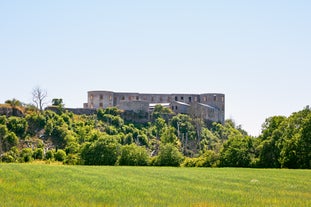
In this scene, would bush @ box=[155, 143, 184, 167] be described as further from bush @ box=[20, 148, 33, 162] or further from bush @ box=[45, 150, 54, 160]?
bush @ box=[20, 148, 33, 162]

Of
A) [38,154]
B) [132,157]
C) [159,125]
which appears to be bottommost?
[38,154]

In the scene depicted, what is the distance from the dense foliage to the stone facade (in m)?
8.66

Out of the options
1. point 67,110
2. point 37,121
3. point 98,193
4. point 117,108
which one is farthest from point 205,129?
point 98,193

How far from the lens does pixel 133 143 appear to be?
95625mm

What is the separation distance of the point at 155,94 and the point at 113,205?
13965 centimetres

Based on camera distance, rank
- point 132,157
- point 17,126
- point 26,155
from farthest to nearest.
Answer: point 17,126 < point 26,155 < point 132,157

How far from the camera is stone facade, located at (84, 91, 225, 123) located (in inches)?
5517

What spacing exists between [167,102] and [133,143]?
2607 inches

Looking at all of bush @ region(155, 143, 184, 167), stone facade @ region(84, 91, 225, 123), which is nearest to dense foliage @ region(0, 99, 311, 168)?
bush @ region(155, 143, 184, 167)

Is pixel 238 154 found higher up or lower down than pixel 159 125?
lower down

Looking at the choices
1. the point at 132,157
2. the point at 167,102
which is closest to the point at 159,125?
the point at 167,102

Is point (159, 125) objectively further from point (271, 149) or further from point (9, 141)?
point (271, 149)

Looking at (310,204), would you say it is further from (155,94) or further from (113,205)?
(155,94)

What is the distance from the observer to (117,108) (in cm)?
13688
